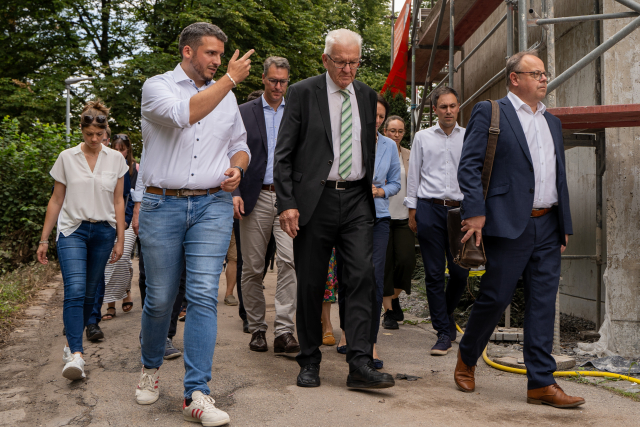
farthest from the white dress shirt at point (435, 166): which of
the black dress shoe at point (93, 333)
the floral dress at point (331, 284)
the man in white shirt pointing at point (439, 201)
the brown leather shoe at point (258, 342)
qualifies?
the black dress shoe at point (93, 333)

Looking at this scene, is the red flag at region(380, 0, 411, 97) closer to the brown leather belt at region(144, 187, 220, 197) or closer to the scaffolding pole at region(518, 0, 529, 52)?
the scaffolding pole at region(518, 0, 529, 52)

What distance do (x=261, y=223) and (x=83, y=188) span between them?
141cm

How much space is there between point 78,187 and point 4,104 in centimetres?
1683

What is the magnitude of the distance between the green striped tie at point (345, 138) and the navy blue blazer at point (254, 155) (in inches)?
52.3

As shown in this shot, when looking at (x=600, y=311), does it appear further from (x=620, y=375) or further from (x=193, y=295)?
(x=193, y=295)

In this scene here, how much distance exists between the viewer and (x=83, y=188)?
4980 mm

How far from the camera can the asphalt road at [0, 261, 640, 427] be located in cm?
357

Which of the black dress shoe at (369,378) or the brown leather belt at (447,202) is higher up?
the brown leather belt at (447,202)

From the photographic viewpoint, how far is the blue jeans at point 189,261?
358 cm

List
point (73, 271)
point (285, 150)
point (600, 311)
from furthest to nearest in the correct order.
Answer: point (600, 311) → point (73, 271) → point (285, 150)

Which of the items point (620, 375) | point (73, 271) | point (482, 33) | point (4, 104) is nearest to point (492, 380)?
point (620, 375)

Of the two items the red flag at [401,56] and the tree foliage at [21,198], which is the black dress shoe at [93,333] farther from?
the red flag at [401,56]

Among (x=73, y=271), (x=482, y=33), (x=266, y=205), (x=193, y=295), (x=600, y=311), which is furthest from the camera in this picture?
(x=482, y=33)

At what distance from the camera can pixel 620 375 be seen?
446 centimetres
